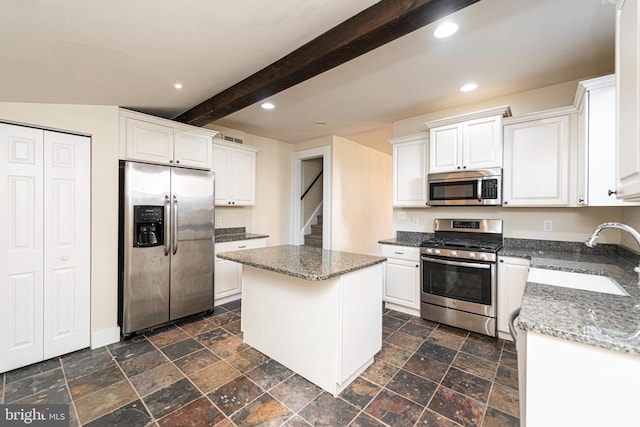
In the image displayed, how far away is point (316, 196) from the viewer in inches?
245

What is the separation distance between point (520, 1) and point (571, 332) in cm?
187

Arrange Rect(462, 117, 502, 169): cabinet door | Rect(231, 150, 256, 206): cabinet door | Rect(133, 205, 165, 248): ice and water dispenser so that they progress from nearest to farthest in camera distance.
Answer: Rect(133, 205, 165, 248): ice and water dispenser, Rect(462, 117, 502, 169): cabinet door, Rect(231, 150, 256, 206): cabinet door

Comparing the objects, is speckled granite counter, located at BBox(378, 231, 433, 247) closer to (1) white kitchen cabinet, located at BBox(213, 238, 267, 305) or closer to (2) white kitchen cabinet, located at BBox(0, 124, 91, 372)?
(1) white kitchen cabinet, located at BBox(213, 238, 267, 305)

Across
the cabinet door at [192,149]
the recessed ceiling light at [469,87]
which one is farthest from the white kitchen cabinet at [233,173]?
the recessed ceiling light at [469,87]

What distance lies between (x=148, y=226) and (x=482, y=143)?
365 centimetres

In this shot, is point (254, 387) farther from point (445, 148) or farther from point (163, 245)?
point (445, 148)

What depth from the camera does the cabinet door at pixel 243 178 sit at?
395 centimetres

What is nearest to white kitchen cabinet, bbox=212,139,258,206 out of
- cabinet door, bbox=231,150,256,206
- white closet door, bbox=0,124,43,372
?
cabinet door, bbox=231,150,256,206

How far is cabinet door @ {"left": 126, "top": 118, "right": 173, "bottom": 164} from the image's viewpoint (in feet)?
9.01

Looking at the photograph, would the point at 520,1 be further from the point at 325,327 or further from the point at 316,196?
the point at 316,196

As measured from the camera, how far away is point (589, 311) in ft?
3.61

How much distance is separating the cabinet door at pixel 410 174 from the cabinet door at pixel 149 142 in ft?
9.33

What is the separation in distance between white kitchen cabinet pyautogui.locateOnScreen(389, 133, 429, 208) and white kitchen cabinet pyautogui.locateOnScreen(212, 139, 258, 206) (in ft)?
7.07

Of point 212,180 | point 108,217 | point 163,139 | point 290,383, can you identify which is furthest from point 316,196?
point 290,383
